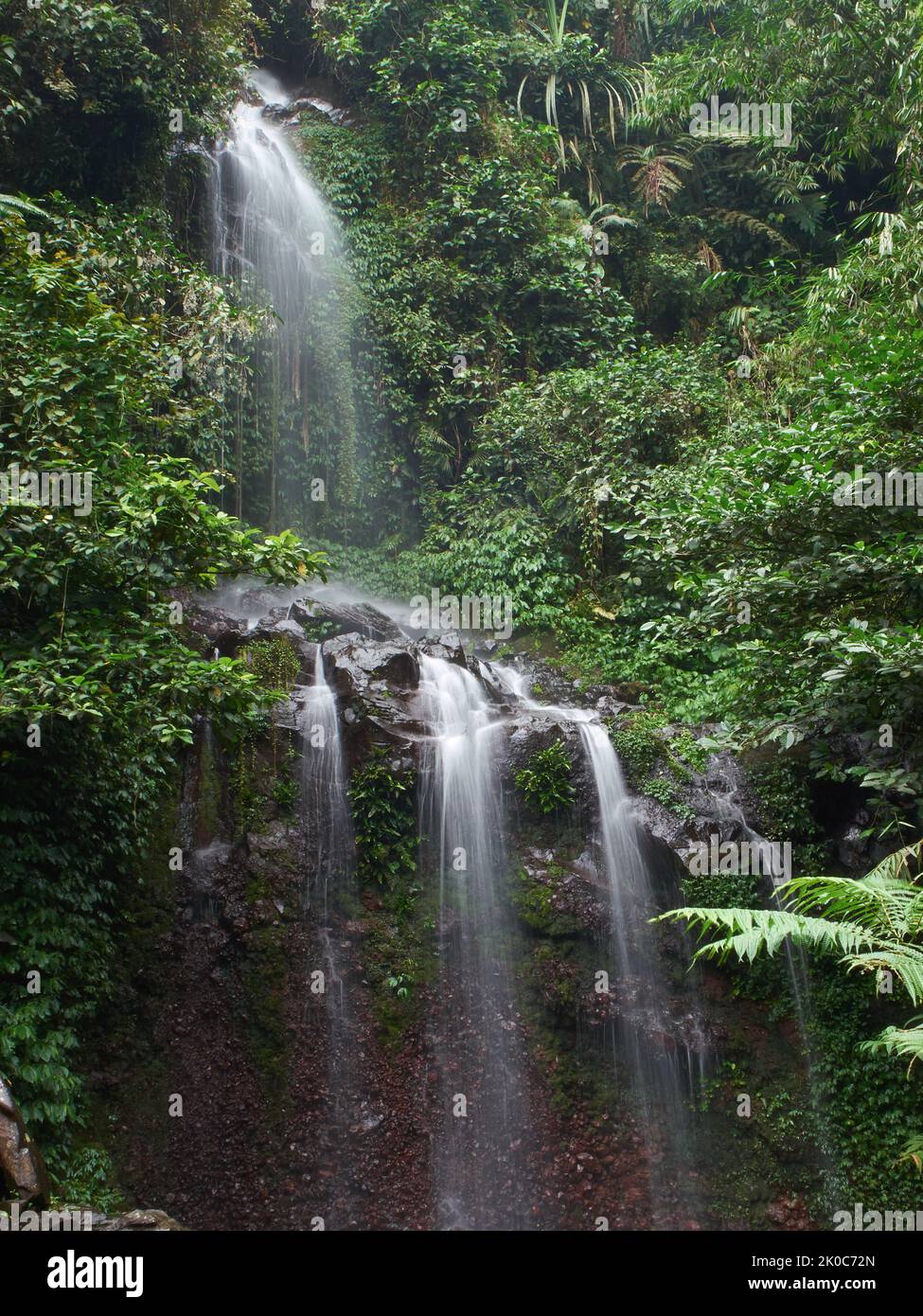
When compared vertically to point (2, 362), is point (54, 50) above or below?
above

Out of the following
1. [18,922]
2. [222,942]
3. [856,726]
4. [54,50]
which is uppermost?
[54,50]

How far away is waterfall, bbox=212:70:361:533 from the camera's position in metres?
14.5

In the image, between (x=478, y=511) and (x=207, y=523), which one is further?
(x=478, y=511)

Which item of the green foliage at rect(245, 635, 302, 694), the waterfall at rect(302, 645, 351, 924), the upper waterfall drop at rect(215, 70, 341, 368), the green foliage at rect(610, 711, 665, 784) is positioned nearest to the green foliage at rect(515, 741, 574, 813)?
the green foliage at rect(610, 711, 665, 784)

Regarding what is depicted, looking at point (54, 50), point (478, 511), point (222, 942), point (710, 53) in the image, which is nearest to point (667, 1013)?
point (222, 942)

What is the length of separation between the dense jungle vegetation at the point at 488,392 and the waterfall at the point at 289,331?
0.47 ft

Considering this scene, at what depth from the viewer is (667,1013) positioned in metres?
8.00

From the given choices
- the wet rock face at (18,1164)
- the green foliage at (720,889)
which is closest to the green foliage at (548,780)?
the green foliage at (720,889)

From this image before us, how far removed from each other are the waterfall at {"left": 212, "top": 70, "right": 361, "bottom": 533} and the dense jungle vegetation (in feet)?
0.47

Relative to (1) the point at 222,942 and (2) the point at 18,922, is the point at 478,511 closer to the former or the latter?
(1) the point at 222,942

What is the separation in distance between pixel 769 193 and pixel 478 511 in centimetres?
891

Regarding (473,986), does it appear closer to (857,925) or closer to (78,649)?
(857,925)

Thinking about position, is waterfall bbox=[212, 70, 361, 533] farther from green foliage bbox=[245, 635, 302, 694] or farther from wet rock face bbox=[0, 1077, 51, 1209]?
wet rock face bbox=[0, 1077, 51, 1209]

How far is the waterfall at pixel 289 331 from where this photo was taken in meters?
14.5
